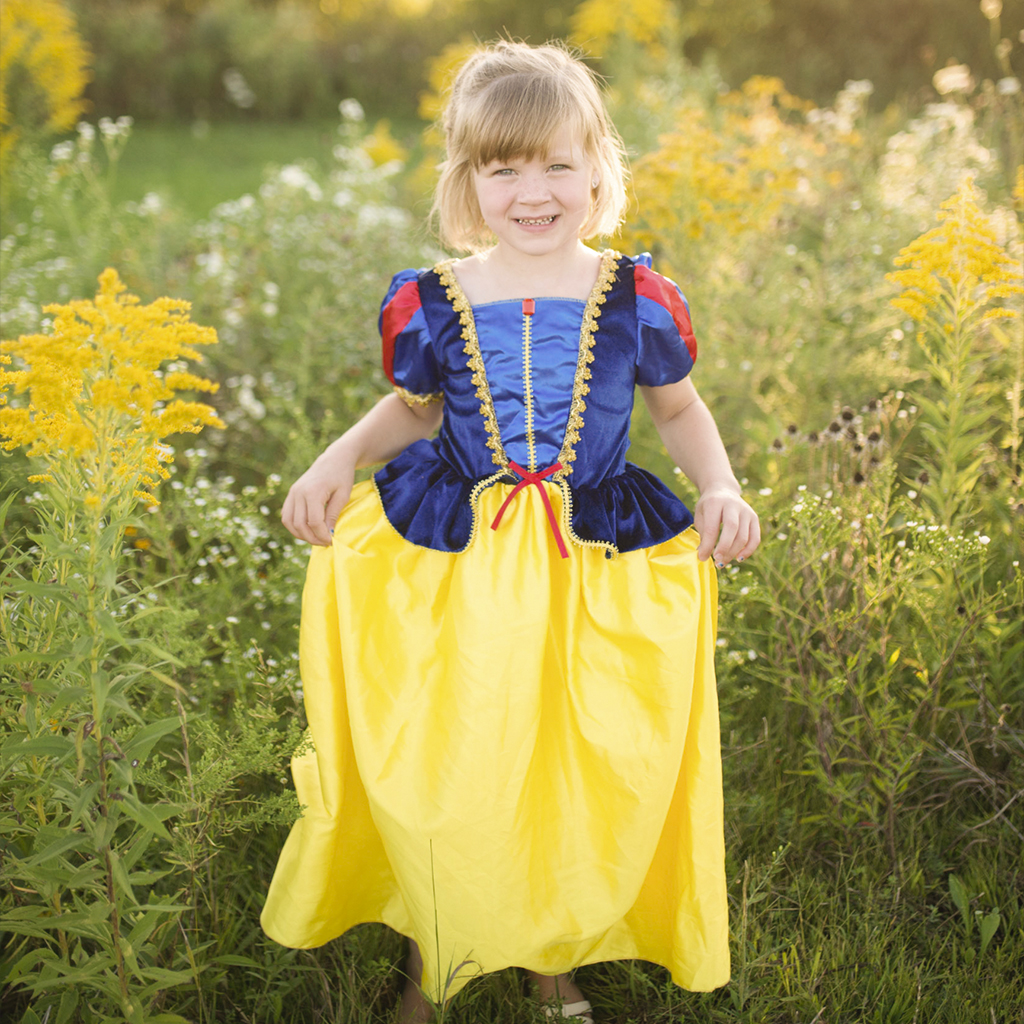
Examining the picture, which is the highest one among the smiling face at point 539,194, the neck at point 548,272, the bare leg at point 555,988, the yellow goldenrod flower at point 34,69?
the yellow goldenrod flower at point 34,69

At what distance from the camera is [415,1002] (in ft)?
4.93

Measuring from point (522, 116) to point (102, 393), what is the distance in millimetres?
780

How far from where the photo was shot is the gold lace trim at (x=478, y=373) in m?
1.46

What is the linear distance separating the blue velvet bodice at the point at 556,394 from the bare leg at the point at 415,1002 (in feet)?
2.51

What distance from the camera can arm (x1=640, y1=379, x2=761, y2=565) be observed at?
1.36 m

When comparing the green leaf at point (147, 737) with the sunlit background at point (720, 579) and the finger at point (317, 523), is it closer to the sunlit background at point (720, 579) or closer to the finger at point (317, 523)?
the sunlit background at point (720, 579)

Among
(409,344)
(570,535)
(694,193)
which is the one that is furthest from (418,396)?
(694,193)

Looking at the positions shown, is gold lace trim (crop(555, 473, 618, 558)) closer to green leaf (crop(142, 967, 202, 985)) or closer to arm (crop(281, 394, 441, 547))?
arm (crop(281, 394, 441, 547))

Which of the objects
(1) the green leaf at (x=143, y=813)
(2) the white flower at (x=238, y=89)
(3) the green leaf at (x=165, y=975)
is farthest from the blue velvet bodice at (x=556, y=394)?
(2) the white flower at (x=238, y=89)

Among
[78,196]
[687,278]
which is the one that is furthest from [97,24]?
[687,278]

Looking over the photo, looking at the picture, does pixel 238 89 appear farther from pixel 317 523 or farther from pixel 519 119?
pixel 317 523

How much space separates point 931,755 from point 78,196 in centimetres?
662

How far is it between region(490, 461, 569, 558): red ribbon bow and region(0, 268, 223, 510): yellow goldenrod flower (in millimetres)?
478

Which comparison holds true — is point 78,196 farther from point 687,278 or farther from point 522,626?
point 522,626
